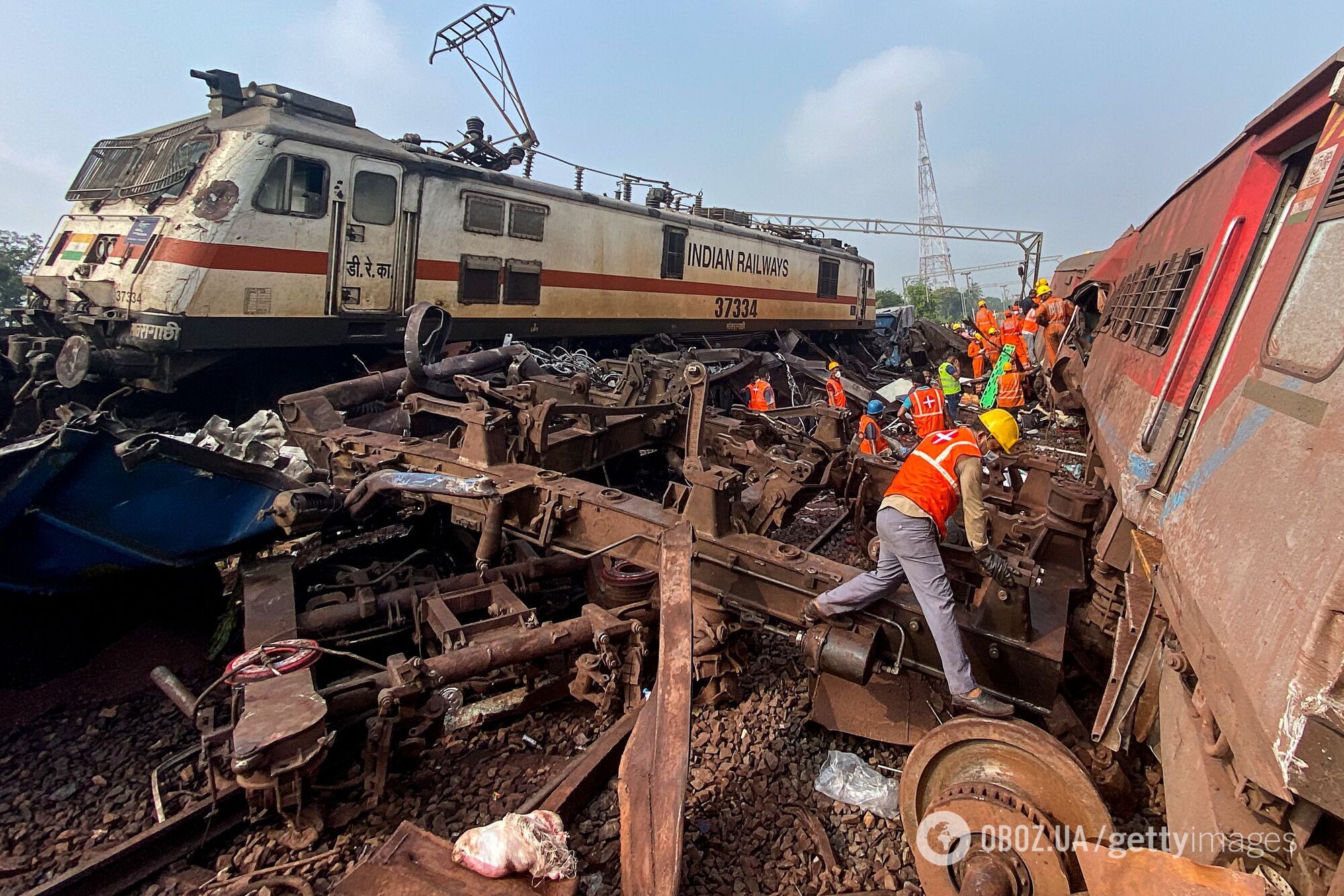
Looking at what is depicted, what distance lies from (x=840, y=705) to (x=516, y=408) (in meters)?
2.65

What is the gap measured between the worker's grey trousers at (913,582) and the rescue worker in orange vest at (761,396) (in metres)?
4.89

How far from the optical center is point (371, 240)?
21.7ft

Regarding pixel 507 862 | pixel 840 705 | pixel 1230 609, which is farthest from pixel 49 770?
pixel 1230 609

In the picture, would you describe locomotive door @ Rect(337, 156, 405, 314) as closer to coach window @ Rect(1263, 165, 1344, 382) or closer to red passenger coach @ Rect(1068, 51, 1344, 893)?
red passenger coach @ Rect(1068, 51, 1344, 893)

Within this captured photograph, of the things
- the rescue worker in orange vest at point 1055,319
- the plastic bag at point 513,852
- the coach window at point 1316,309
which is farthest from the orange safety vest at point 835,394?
the plastic bag at point 513,852

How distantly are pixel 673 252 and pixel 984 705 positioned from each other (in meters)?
9.06

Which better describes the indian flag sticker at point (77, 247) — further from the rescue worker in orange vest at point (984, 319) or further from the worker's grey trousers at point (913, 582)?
the rescue worker in orange vest at point (984, 319)

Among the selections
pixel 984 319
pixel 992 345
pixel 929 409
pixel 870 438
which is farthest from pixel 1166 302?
pixel 992 345

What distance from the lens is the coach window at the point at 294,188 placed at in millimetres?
5801

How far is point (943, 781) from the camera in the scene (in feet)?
8.23

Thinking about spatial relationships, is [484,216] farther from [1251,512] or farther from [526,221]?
[1251,512]

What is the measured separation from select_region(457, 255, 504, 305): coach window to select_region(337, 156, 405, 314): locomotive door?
771 mm

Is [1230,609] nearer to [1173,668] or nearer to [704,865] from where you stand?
[1173,668]

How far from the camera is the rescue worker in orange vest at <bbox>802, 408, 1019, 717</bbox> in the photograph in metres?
2.89
